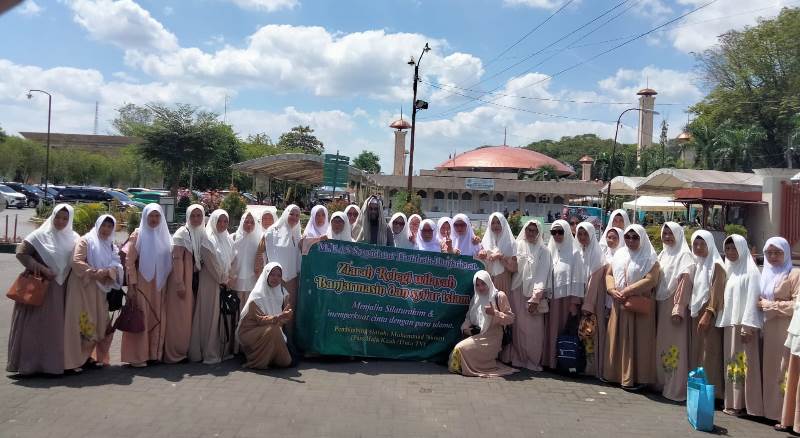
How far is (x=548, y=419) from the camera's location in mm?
4477

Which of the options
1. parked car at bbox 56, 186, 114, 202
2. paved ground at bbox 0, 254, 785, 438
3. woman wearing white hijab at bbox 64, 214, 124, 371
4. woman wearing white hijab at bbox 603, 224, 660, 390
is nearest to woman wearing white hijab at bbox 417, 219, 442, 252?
paved ground at bbox 0, 254, 785, 438

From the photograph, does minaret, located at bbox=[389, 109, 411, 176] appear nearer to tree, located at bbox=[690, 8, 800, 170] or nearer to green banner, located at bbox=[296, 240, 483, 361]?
tree, located at bbox=[690, 8, 800, 170]

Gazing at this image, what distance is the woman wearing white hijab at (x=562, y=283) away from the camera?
18.9 ft

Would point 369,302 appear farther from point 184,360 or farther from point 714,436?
point 714,436

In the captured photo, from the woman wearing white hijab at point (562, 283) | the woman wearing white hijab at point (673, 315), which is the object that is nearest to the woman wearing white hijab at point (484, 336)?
the woman wearing white hijab at point (562, 283)

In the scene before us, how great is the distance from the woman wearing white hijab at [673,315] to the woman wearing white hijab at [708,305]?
0.08m

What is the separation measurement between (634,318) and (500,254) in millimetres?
1387

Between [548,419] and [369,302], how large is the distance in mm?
2175

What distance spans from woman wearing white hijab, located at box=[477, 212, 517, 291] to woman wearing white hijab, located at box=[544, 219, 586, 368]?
1.34 ft

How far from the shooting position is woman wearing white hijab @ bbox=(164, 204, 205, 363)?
549cm

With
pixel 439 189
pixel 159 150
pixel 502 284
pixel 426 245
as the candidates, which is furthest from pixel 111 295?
pixel 439 189

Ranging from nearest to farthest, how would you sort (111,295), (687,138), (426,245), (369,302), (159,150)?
(111,295)
(369,302)
(426,245)
(159,150)
(687,138)

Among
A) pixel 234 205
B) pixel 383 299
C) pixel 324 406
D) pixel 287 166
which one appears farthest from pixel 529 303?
pixel 287 166

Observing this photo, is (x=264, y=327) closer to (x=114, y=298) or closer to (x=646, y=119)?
(x=114, y=298)
